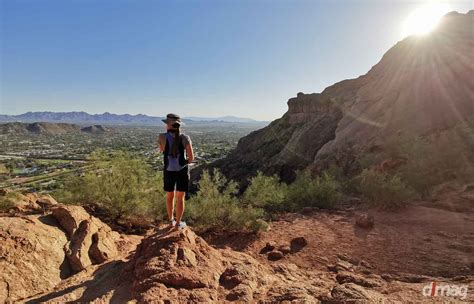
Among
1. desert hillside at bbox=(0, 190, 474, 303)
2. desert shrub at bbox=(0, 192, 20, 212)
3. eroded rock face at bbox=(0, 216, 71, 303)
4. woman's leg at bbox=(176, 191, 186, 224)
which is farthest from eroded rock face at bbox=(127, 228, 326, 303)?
desert shrub at bbox=(0, 192, 20, 212)

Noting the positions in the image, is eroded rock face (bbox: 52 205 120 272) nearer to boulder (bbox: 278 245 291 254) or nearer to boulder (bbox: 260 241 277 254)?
boulder (bbox: 260 241 277 254)

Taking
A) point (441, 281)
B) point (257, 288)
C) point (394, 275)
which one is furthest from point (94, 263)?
point (441, 281)

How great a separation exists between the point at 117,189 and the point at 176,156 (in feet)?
11.0

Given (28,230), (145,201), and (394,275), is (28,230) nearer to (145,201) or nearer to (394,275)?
(145,201)

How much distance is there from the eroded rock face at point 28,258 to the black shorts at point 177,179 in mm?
1749

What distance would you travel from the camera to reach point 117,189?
301 inches

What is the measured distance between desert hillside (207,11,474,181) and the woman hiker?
13.3 metres

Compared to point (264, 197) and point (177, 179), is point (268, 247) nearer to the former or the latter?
point (177, 179)

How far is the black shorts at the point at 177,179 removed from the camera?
16.9 feet

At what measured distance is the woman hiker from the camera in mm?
5074

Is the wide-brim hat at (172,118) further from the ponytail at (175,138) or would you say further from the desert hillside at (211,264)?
the desert hillside at (211,264)

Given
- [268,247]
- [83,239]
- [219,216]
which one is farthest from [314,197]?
[83,239]

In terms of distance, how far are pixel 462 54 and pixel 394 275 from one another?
1085 inches

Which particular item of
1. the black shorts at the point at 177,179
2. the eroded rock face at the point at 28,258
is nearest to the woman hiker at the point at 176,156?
the black shorts at the point at 177,179
